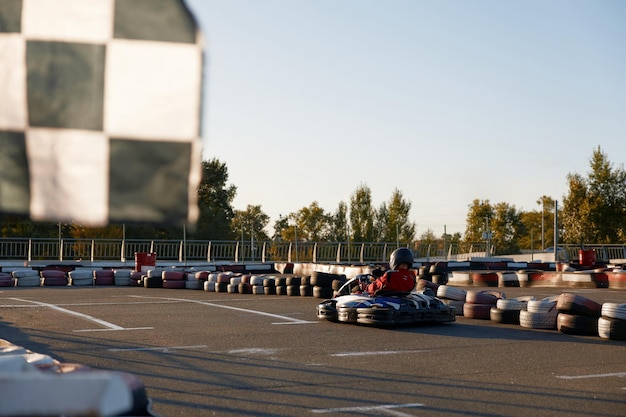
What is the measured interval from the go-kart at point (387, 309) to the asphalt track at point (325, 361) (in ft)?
0.46

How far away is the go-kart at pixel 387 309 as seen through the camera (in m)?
10.1

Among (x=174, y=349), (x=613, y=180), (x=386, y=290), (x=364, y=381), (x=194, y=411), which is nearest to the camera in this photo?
(x=194, y=411)

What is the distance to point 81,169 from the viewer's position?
135 centimetres

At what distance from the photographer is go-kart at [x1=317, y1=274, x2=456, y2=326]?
10.1 m

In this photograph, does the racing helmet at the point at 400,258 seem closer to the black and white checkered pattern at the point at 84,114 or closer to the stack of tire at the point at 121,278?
the black and white checkered pattern at the point at 84,114

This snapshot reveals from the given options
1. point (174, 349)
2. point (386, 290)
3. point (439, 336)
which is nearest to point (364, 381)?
point (174, 349)

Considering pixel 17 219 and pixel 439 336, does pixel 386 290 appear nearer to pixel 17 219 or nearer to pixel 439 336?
pixel 439 336

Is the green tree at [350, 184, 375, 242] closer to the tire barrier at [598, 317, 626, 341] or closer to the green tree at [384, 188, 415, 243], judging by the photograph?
→ the green tree at [384, 188, 415, 243]

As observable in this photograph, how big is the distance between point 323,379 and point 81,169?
5.09 m

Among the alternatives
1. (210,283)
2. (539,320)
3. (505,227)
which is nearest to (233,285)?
(210,283)

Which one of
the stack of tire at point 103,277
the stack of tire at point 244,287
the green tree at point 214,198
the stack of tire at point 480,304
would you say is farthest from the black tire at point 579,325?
the stack of tire at point 103,277

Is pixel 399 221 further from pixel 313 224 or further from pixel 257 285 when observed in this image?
pixel 257 285

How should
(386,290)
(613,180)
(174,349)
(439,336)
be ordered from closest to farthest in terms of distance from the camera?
(174,349), (439,336), (386,290), (613,180)

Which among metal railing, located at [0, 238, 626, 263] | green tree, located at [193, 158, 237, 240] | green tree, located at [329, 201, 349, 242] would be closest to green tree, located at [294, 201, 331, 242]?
green tree, located at [329, 201, 349, 242]
